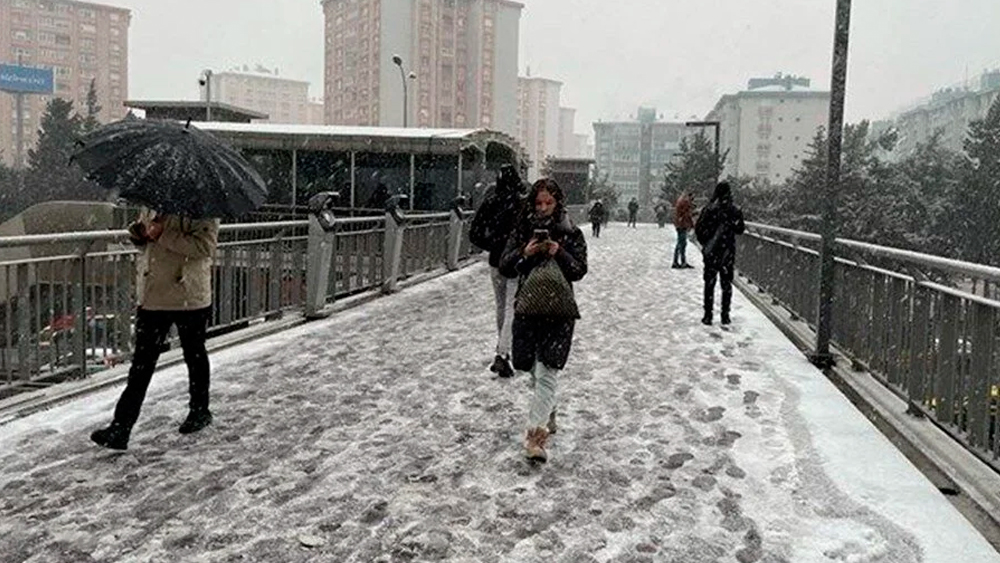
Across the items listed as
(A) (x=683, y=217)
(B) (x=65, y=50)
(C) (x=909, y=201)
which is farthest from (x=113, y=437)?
(B) (x=65, y=50)

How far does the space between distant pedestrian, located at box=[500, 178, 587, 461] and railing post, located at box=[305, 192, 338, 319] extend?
5.92 meters

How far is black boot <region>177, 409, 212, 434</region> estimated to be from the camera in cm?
552

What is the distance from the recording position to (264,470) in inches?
191

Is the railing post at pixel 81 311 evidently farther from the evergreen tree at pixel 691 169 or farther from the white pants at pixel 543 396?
the evergreen tree at pixel 691 169

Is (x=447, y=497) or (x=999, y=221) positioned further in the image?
(x=999, y=221)

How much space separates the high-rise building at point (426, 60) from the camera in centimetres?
9894

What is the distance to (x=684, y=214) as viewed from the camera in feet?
60.7

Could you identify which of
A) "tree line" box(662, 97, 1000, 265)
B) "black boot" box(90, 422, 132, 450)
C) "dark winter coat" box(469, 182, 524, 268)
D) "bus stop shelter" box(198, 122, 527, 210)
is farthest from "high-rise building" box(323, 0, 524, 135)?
"black boot" box(90, 422, 132, 450)

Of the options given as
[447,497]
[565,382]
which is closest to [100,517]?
[447,497]

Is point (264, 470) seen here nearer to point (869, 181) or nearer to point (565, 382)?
point (565, 382)

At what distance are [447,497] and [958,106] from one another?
455 feet

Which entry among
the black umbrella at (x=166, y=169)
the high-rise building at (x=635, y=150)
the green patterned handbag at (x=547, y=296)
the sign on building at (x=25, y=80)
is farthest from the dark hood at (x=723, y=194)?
the high-rise building at (x=635, y=150)

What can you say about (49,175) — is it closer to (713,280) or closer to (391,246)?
(391,246)

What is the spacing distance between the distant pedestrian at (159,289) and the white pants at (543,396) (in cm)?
223
